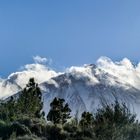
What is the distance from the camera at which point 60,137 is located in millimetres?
35062

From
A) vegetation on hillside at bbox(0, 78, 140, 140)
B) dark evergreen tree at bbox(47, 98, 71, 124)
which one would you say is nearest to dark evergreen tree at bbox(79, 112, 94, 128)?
vegetation on hillside at bbox(0, 78, 140, 140)

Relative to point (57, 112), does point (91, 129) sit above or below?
below

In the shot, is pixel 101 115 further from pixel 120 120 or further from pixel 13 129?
pixel 13 129

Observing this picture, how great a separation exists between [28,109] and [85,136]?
94.9ft

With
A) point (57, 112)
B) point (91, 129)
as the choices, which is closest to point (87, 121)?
point (57, 112)

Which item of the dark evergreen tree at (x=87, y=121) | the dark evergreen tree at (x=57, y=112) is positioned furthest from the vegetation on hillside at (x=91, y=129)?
the dark evergreen tree at (x=57, y=112)

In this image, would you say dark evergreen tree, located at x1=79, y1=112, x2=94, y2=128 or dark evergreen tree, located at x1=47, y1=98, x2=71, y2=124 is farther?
dark evergreen tree, located at x1=47, y1=98, x2=71, y2=124

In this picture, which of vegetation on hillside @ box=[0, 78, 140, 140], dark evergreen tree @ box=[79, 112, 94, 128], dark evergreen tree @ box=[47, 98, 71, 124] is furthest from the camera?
dark evergreen tree @ box=[47, 98, 71, 124]

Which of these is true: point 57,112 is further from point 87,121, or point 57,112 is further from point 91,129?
point 91,129

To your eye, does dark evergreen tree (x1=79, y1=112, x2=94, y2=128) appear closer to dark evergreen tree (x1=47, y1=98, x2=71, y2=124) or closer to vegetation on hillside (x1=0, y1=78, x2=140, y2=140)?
vegetation on hillside (x1=0, y1=78, x2=140, y2=140)

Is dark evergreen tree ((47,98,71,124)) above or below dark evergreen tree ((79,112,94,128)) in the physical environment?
above

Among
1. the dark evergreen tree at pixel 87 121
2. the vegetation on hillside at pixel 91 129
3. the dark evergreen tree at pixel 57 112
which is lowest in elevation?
the vegetation on hillside at pixel 91 129

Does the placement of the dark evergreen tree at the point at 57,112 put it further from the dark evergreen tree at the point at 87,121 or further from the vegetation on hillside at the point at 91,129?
the vegetation on hillside at the point at 91,129

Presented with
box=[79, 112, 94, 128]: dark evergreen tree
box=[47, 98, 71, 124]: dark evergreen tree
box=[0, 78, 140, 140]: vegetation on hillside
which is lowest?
box=[0, 78, 140, 140]: vegetation on hillside
